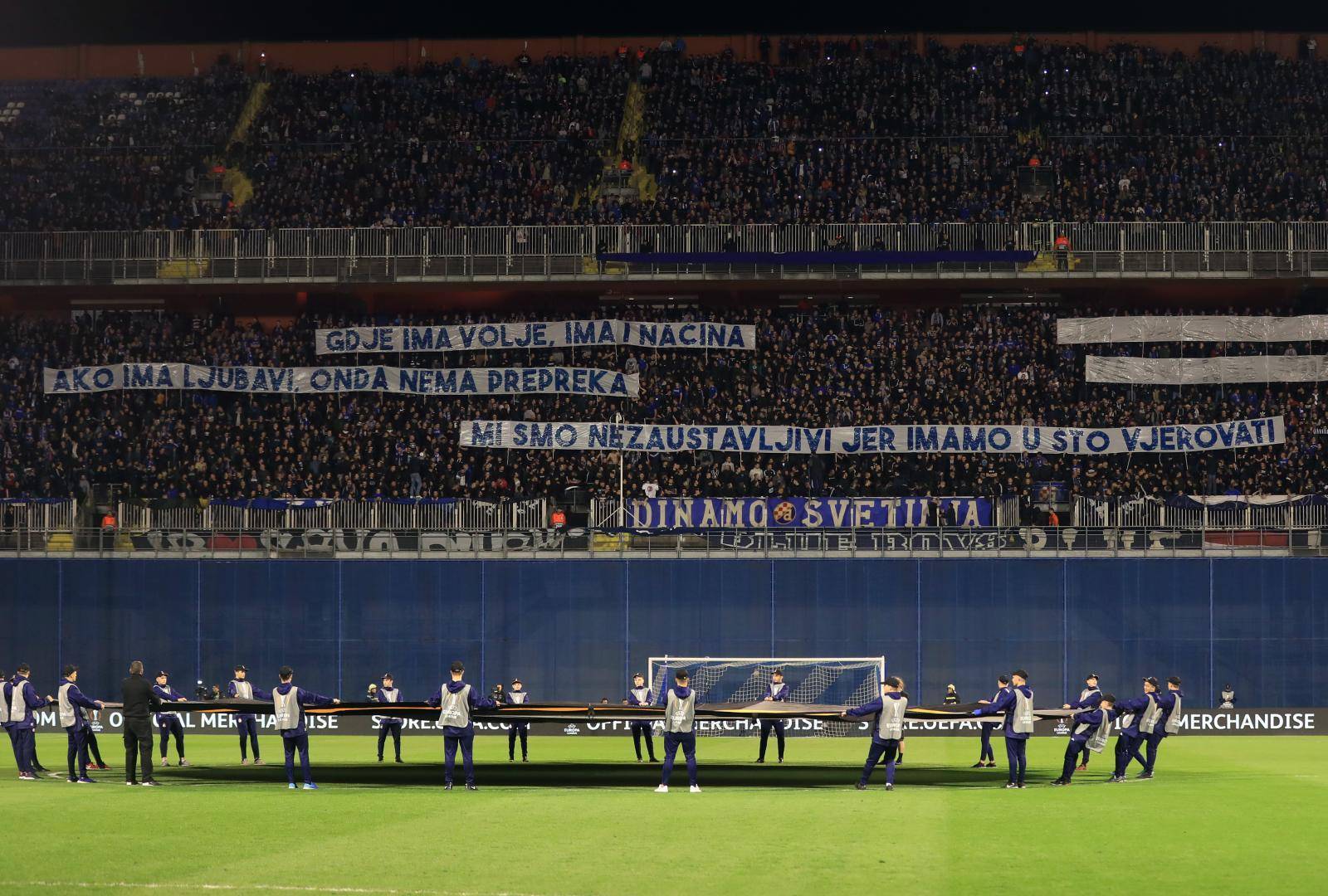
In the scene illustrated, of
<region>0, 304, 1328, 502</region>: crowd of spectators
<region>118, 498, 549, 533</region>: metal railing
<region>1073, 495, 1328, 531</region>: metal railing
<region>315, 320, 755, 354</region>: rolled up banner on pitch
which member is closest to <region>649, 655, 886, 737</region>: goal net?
<region>118, 498, 549, 533</region>: metal railing

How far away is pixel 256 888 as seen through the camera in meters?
15.3

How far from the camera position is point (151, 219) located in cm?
5491

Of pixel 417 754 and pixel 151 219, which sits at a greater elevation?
pixel 151 219

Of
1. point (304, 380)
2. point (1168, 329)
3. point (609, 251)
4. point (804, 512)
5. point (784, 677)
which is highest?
point (609, 251)

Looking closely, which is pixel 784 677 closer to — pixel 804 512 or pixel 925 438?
pixel 804 512

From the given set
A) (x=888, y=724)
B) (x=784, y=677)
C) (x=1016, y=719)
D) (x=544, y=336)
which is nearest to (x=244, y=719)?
(x=888, y=724)

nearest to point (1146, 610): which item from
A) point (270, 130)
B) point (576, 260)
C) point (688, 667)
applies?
point (688, 667)

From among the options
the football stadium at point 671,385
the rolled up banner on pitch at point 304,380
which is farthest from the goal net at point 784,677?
the rolled up banner on pitch at point 304,380

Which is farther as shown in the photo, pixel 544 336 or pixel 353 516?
pixel 544 336

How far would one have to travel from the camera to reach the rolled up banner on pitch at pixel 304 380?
51438mm

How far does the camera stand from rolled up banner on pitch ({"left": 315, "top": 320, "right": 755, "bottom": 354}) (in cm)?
5178

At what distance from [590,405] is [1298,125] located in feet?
84.1

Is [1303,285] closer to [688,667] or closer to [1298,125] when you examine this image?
[1298,125]

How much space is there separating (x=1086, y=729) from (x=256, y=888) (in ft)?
53.6
